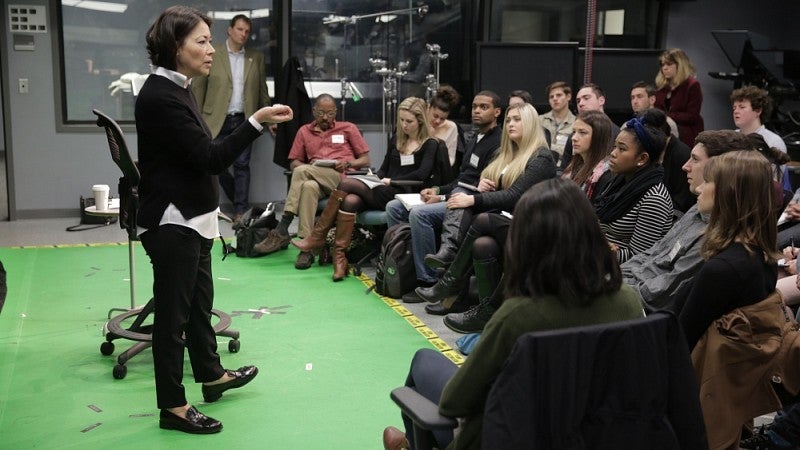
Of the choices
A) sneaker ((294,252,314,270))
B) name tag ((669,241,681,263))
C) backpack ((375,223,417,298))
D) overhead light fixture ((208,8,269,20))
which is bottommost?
sneaker ((294,252,314,270))

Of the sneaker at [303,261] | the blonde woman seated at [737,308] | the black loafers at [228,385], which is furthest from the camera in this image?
the sneaker at [303,261]

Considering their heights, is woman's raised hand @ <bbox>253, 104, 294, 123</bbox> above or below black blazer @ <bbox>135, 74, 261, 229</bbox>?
above

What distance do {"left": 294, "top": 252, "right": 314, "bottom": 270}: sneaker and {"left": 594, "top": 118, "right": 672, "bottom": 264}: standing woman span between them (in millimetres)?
2436

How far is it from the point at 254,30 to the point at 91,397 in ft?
16.5

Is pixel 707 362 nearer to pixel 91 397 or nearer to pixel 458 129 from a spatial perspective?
pixel 91 397

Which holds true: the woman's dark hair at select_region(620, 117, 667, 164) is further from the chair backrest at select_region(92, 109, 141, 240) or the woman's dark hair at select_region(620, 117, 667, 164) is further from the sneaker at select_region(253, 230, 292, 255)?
the sneaker at select_region(253, 230, 292, 255)

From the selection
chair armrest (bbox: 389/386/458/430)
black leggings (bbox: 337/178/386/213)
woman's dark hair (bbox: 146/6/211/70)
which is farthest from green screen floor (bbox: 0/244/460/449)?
woman's dark hair (bbox: 146/6/211/70)

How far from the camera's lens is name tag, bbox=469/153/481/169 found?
5.29 meters

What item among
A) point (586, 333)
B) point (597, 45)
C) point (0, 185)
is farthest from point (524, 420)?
point (0, 185)

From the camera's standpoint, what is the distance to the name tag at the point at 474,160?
5.29 m

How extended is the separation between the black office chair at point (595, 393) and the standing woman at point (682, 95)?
5.35m

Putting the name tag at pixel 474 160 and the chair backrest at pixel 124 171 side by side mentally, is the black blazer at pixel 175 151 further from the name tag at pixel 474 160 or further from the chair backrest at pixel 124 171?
the name tag at pixel 474 160

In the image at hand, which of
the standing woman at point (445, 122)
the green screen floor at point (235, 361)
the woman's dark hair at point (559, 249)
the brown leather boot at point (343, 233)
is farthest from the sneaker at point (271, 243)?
the woman's dark hair at point (559, 249)

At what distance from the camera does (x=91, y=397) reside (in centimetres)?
356
